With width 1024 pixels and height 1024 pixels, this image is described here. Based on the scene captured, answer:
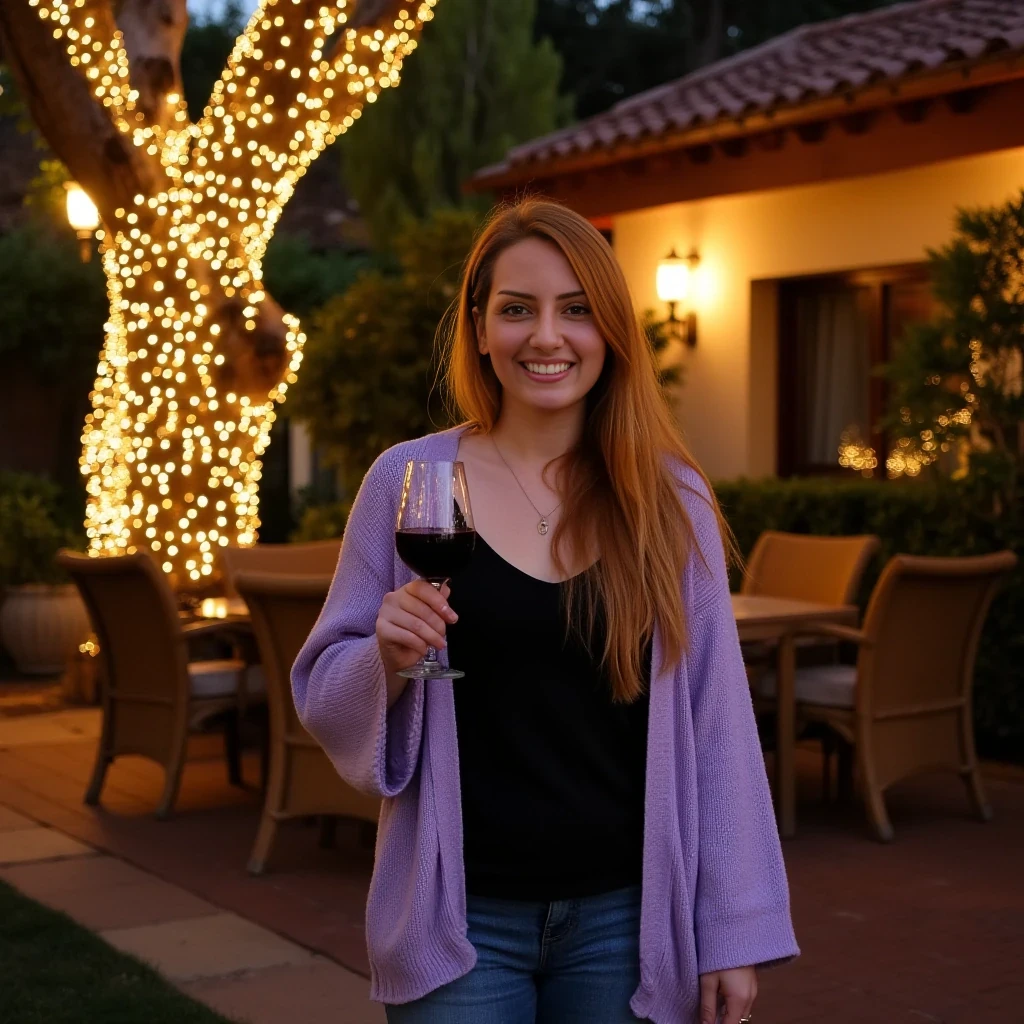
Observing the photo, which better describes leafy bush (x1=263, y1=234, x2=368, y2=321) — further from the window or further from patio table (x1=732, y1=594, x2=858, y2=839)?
patio table (x1=732, y1=594, x2=858, y2=839)

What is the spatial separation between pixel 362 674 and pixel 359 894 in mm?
3688

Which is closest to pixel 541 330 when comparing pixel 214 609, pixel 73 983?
pixel 73 983

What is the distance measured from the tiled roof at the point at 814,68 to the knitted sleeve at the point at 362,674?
7.07m

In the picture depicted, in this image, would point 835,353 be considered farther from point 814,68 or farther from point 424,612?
point 424,612

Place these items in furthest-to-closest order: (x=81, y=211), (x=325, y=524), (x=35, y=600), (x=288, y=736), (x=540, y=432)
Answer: (x=325, y=524) → (x=35, y=600) → (x=81, y=211) → (x=288, y=736) → (x=540, y=432)

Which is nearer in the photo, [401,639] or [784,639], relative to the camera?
[401,639]

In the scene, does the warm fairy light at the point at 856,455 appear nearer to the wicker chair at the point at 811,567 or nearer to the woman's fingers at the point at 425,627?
the wicker chair at the point at 811,567

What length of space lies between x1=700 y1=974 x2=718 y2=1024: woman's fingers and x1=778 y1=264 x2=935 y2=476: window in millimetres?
8545

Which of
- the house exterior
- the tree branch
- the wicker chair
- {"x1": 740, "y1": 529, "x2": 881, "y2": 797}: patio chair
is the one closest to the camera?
{"x1": 740, "y1": 529, "x2": 881, "y2": 797}: patio chair

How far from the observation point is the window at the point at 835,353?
10.5 m

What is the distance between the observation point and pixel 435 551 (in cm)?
208

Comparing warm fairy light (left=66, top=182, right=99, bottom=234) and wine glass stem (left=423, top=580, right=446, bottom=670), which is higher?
warm fairy light (left=66, top=182, right=99, bottom=234)

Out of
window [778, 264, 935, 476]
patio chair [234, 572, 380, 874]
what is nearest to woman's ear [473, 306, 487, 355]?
patio chair [234, 572, 380, 874]

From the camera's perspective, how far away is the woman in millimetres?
2178
